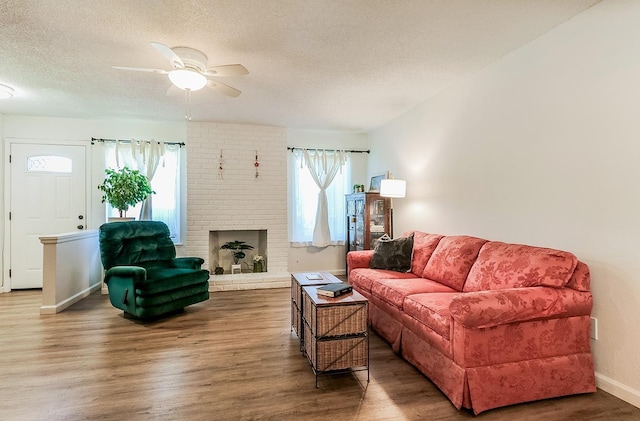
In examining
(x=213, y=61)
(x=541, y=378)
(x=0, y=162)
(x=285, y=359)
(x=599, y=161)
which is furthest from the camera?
(x=0, y=162)

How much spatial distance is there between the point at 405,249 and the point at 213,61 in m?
2.67

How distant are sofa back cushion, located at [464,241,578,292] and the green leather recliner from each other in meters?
2.91

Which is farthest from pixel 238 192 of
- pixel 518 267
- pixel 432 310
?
pixel 518 267

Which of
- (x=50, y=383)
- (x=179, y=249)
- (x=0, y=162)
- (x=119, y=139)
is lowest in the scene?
(x=50, y=383)

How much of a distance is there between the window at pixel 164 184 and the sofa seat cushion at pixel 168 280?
142 cm

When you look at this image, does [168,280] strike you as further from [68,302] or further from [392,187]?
[392,187]

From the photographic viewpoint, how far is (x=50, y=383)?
2254 mm

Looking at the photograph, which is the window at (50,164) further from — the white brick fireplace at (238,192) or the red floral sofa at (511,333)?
the red floral sofa at (511,333)

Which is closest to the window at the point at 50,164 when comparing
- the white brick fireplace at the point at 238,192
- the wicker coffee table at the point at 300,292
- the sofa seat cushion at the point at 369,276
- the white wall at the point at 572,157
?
the white brick fireplace at the point at 238,192

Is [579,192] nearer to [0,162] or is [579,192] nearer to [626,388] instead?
[626,388]

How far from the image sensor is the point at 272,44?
2658mm

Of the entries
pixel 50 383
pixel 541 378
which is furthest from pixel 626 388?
pixel 50 383

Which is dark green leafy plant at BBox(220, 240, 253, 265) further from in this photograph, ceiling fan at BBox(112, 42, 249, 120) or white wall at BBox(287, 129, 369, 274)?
ceiling fan at BBox(112, 42, 249, 120)

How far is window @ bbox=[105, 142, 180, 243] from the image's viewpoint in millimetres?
4969
